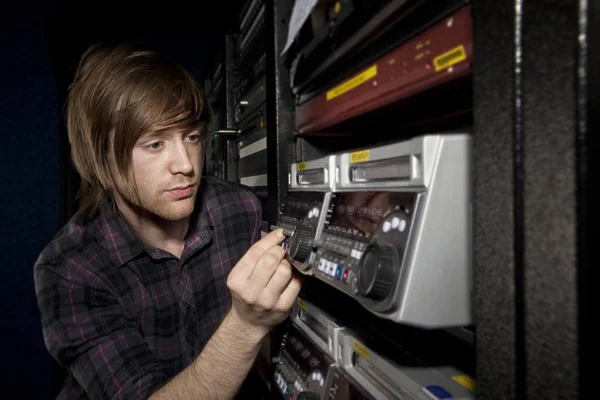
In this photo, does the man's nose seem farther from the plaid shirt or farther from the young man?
the plaid shirt

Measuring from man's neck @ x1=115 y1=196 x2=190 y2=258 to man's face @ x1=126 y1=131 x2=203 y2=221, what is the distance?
16 centimetres

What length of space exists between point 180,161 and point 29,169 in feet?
6.40

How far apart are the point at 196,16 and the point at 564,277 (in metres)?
3.29

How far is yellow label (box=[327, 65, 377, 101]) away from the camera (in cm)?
83

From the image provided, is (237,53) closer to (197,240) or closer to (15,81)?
(197,240)

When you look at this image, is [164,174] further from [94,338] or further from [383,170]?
[383,170]

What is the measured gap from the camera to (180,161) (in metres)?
1.29

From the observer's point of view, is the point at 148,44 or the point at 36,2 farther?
the point at 148,44

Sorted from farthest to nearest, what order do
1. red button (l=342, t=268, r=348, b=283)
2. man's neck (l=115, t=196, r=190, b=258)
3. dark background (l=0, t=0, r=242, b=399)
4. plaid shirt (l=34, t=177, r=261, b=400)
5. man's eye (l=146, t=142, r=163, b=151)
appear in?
dark background (l=0, t=0, r=242, b=399)
man's neck (l=115, t=196, r=190, b=258)
man's eye (l=146, t=142, r=163, b=151)
plaid shirt (l=34, t=177, r=261, b=400)
red button (l=342, t=268, r=348, b=283)

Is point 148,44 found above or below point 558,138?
above

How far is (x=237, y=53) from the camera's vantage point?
6.55 ft

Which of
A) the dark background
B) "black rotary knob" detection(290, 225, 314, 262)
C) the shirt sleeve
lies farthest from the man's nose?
the dark background

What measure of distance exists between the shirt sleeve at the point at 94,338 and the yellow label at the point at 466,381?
83 centimetres

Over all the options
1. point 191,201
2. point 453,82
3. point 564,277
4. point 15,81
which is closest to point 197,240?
point 191,201
